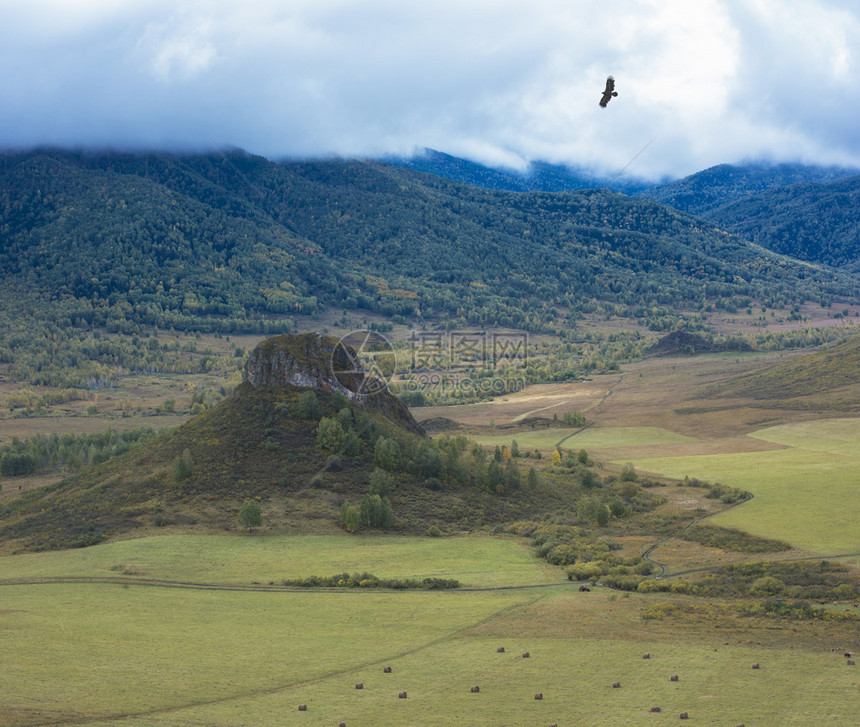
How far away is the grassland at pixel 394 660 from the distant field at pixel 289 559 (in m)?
5.09

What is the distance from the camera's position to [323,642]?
197 feet

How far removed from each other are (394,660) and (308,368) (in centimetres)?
8126

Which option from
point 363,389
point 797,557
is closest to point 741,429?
point 363,389

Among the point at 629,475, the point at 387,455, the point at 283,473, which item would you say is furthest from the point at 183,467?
the point at 629,475

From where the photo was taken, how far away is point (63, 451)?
170750 millimetres

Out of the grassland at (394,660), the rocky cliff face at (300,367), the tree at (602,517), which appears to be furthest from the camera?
the rocky cliff face at (300,367)

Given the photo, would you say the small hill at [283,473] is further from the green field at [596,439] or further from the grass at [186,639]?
the green field at [596,439]

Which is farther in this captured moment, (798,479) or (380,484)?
(798,479)

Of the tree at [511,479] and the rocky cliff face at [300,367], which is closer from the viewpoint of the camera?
the tree at [511,479]

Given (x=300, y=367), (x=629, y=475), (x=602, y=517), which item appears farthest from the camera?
(x=629, y=475)

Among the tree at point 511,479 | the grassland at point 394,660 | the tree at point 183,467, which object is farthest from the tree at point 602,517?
the tree at point 183,467

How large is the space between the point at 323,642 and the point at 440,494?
61658 mm

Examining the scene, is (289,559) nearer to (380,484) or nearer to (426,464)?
(380,484)

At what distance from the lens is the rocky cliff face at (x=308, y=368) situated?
132 metres
